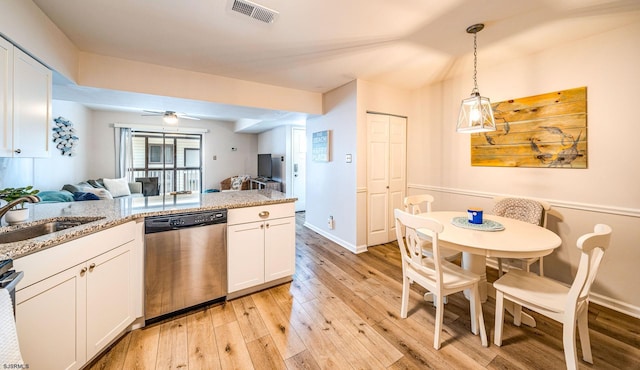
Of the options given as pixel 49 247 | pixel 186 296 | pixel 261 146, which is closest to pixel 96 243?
pixel 49 247

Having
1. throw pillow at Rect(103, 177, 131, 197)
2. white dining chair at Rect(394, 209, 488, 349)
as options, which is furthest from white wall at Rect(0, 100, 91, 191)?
white dining chair at Rect(394, 209, 488, 349)

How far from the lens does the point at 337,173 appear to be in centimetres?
380

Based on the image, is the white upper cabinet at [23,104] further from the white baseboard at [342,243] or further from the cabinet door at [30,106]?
the white baseboard at [342,243]

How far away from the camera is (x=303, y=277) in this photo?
2.74 meters

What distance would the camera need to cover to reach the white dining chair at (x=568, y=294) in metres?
1.33

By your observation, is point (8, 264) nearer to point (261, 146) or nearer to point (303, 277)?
point (303, 277)

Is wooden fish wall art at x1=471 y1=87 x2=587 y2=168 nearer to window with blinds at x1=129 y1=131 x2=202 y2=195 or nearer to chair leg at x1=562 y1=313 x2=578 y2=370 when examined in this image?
chair leg at x1=562 y1=313 x2=578 y2=370

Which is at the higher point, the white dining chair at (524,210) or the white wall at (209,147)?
the white wall at (209,147)

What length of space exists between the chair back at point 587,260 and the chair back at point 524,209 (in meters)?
1.11

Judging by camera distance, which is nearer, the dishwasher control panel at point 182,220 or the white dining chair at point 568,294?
the white dining chair at point 568,294

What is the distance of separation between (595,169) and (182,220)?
12.2 ft

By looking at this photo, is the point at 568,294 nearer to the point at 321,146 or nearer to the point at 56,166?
the point at 321,146

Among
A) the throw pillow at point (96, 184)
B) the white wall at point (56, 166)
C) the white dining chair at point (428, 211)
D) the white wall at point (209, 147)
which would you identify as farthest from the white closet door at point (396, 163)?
the throw pillow at point (96, 184)

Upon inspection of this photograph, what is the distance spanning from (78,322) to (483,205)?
3.91 meters
